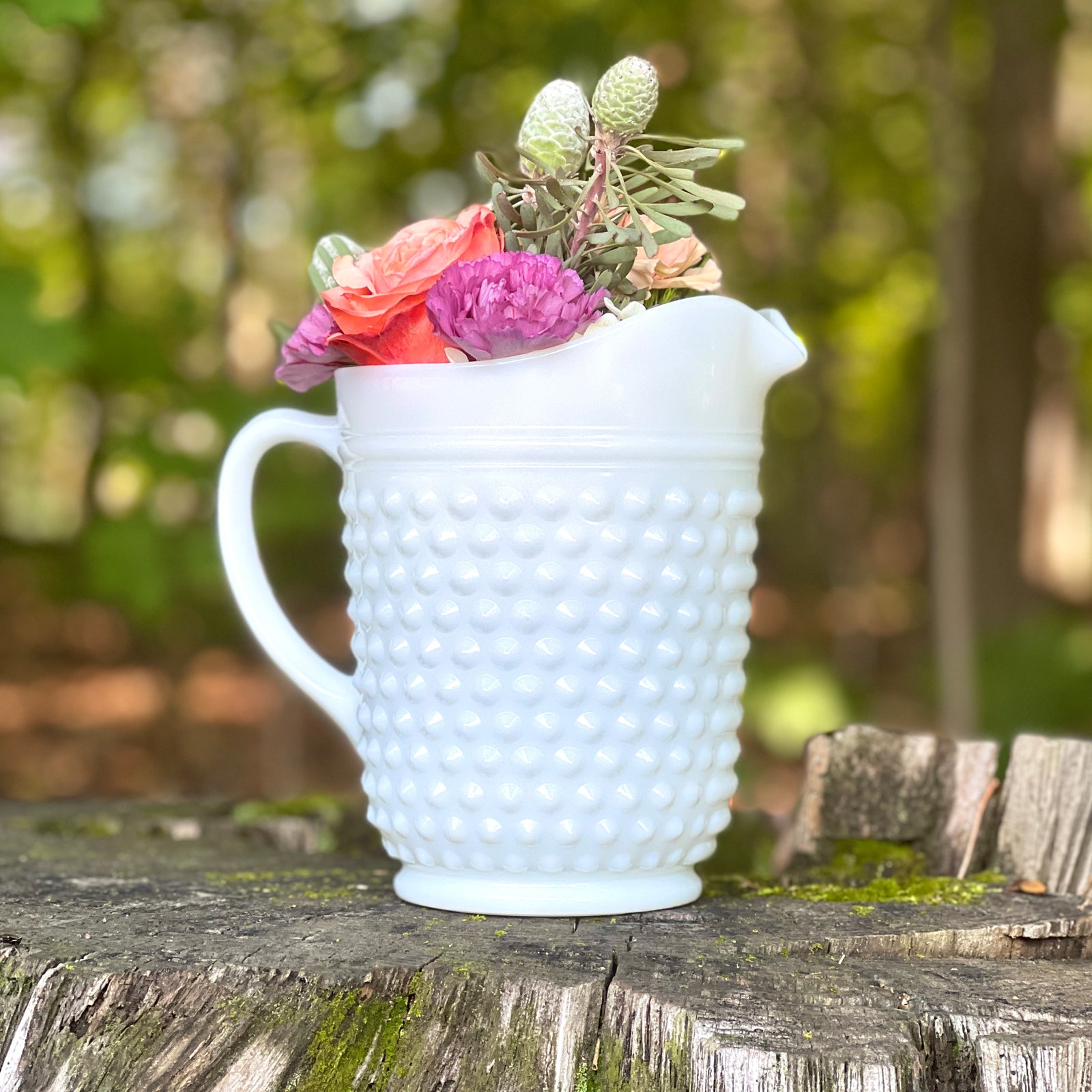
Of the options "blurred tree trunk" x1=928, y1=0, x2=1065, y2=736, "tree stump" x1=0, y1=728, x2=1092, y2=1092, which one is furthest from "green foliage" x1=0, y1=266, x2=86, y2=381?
"blurred tree trunk" x1=928, y1=0, x2=1065, y2=736

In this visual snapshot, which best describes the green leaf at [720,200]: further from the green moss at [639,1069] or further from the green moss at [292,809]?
the green moss at [292,809]

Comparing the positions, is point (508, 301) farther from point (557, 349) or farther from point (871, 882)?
point (871, 882)

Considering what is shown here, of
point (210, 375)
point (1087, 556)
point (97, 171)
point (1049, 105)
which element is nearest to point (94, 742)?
point (97, 171)

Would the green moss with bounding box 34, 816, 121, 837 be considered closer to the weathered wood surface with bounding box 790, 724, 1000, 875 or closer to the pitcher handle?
the pitcher handle

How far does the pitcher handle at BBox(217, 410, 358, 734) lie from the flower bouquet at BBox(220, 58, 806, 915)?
7cm

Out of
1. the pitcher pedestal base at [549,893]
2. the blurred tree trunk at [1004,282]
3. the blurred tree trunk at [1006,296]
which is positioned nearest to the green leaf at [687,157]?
the pitcher pedestal base at [549,893]

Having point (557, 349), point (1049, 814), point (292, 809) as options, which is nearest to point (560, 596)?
point (557, 349)

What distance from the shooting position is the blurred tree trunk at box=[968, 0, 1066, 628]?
3703 millimetres

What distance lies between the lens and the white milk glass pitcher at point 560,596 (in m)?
0.98

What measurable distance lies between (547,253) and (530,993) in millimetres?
529

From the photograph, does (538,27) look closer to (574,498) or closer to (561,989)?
(574,498)

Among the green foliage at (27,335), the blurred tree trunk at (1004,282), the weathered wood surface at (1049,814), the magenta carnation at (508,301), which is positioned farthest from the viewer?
the blurred tree trunk at (1004,282)

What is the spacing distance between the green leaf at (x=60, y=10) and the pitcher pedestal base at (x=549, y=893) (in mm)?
962

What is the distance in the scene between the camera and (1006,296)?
3855mm
